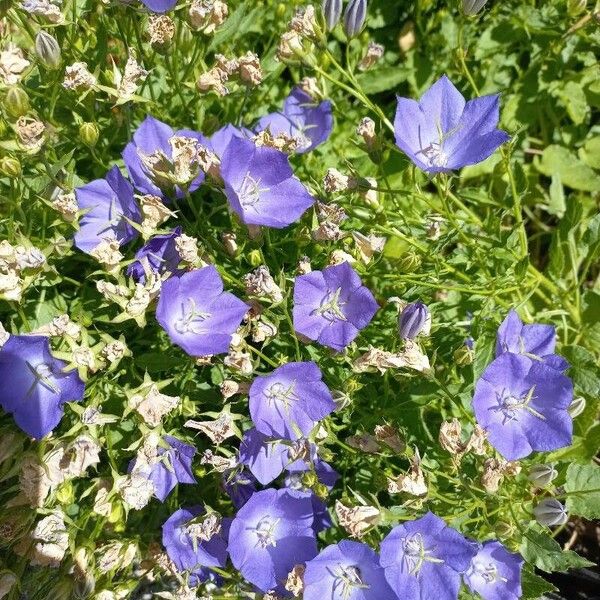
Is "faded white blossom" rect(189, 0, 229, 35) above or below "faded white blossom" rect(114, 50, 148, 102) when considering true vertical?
above

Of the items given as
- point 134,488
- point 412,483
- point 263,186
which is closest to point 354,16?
point 263,186

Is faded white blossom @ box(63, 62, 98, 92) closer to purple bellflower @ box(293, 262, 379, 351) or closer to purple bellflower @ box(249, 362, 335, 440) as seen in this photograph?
purple bellflower @ box(293, 262, 379, 351)

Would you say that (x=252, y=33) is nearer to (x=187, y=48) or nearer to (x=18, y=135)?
(x=187, y=48)

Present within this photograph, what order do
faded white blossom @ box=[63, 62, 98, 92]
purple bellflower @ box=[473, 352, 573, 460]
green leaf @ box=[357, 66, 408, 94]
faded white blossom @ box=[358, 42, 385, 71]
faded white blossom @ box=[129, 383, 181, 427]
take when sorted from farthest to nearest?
green leaf @ box=[357, 66, 408, 94] < faded white blossom @ box=[358, 42, 385, 71] < faded white blossom @ box=[63, 62, 98, 92] < purple bellflower @ box=[473, 352, 573, 460] < faded white blossom @ box=[129, 383, 181, 427]

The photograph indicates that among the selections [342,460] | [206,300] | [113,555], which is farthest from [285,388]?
[113,555]

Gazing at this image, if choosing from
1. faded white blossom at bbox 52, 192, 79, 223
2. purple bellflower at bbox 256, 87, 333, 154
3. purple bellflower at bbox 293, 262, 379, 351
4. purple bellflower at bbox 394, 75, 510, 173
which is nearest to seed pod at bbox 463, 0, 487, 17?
purple bellflower at bbox 394, 75, 510, 173

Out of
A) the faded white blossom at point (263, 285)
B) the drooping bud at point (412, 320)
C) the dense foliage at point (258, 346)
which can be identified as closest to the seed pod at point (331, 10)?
the dense foliage at point (258, 346)

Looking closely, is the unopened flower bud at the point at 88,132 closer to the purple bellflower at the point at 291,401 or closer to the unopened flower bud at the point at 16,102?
the unopened flower bud at the point at 16,102
